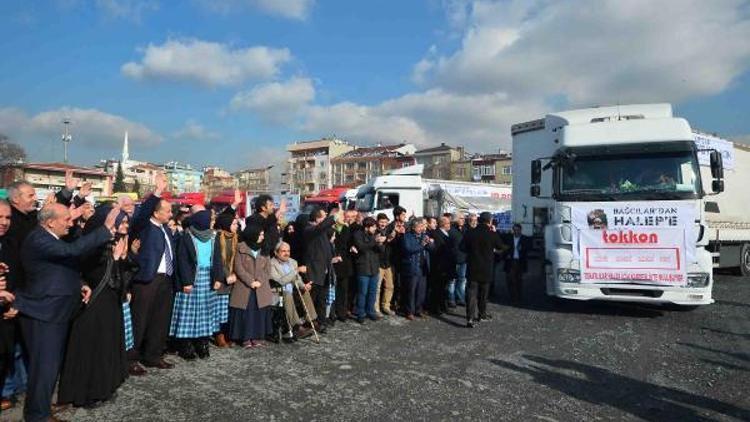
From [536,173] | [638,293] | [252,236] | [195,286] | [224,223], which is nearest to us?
[195,286]

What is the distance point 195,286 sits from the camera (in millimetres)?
5754

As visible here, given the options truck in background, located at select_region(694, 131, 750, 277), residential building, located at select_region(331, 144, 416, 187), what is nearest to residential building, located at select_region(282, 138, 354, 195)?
residential building, located at select_region(331, 144, 416, 187)

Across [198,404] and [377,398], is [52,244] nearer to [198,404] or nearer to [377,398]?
[198,404]

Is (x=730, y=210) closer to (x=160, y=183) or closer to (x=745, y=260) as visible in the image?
(x=745, y=260)

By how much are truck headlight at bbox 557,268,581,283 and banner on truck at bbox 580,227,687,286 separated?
0.27 ft

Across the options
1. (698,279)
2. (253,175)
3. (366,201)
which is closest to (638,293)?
(698,279)

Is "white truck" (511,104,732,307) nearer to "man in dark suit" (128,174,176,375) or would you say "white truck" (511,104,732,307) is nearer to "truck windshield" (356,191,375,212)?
"man in dark suit" (128,174,176,375)

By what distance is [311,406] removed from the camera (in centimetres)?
441

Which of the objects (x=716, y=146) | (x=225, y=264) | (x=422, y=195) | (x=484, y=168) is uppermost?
(x=484, y=168)

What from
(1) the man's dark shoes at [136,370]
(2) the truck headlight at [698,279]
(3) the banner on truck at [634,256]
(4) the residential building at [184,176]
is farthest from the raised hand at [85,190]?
(4) the residential building at [184,176]

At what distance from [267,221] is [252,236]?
46 cm

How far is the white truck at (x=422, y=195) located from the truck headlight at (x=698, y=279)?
11.6m

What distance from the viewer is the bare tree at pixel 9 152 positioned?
51.2 m

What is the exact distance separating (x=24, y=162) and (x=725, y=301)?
6428 cm
